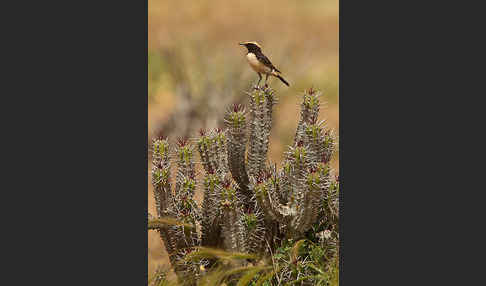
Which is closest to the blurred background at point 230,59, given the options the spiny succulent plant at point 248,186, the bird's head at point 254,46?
the bird's head at point 254,46

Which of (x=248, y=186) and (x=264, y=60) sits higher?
(x=264, y=60)

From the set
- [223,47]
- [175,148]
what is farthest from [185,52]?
[175,148]

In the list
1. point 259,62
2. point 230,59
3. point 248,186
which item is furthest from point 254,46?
point 248,186

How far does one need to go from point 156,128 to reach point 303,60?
1751mm

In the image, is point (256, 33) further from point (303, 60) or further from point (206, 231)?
point (206, 231)

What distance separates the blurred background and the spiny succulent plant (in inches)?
7.8

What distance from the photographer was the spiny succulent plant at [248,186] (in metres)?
9.16

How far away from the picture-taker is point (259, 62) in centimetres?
956

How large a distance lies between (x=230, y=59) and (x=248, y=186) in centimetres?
145

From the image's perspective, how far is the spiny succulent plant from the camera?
916 centimetres

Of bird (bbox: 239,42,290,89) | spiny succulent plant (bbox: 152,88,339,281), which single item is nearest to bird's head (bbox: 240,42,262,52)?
bird (bbox: 239,42,290,89)

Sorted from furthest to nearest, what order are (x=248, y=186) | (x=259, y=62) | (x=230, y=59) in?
(x=230, y=59)
(x=259, y=62)
(x=248, y=186)

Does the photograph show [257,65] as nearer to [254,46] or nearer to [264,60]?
[264,60]
